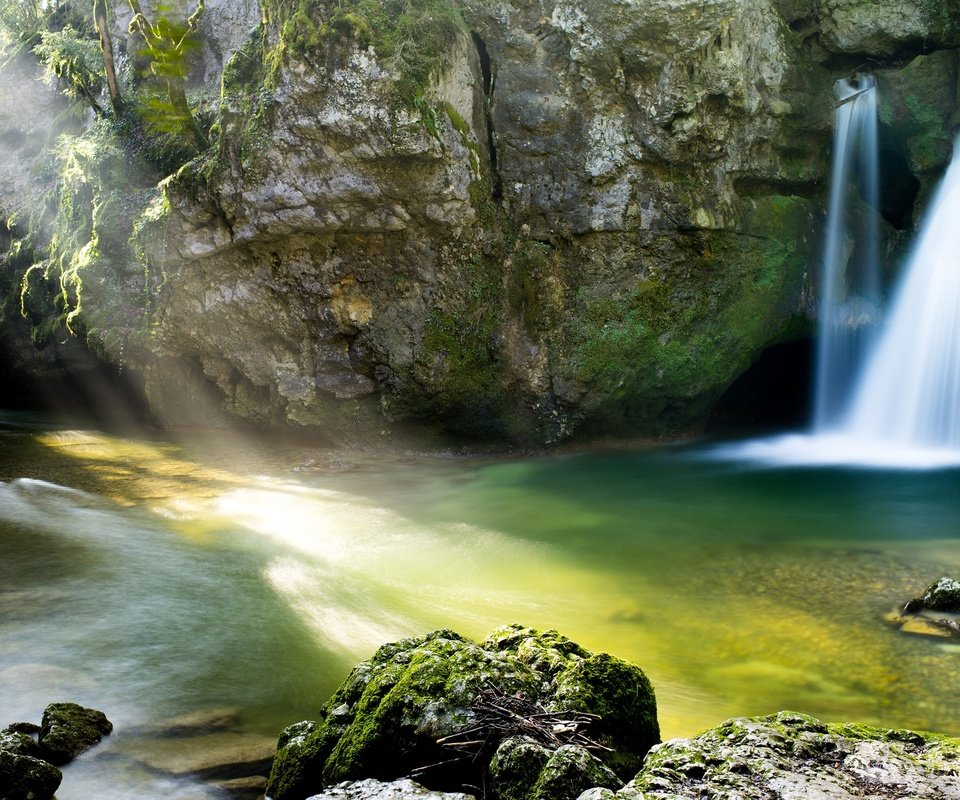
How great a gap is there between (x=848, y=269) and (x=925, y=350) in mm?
2029

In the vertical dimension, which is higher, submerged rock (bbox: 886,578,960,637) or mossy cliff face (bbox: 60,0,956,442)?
mossy cliff face (bbox: 60,0,956,442)

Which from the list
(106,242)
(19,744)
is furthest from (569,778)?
(106,242)

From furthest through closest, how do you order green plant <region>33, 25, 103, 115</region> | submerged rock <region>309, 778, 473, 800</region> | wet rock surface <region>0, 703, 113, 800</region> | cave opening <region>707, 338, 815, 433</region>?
1. green plant <region>33, 25, 103, 115</region>
2. cave opening <region>707, 338, 815, 433</region>
3. wet rock surface <region>0, 703, 113, 800</region>
4. submerged rock <region>309, 778, 473, 800</region>

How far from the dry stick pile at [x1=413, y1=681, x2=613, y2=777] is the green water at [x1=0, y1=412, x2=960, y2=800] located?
1197 millimetres

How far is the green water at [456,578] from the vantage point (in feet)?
16.1

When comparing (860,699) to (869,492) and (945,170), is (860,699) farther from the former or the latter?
(945,170)

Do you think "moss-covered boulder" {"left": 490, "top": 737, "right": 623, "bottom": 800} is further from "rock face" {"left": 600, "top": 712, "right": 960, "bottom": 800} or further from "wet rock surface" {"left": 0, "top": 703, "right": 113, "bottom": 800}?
"wet rock surface" {"left": 0, "top": 703, "right": 113, "bottom": 800}

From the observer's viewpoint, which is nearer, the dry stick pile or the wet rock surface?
the dry stick pile

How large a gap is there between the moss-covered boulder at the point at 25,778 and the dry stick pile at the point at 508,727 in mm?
1827

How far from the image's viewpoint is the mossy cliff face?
10992mm

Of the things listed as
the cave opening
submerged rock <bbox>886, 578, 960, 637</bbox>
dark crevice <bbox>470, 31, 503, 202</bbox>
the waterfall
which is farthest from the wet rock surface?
the waterfall

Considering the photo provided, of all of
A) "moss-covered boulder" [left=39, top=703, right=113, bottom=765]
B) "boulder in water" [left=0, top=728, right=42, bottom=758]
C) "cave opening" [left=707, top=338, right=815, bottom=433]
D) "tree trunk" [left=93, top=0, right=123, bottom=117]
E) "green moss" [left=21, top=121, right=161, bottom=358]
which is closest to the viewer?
"boulder in water" [left=0, top=728, right=42, bottom=758]

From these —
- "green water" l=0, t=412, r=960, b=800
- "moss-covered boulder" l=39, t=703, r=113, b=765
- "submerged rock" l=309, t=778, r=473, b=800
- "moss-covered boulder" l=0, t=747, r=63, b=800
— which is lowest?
"green water" l=0, t=412, r=960, b=800

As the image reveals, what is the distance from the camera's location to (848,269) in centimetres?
1357
